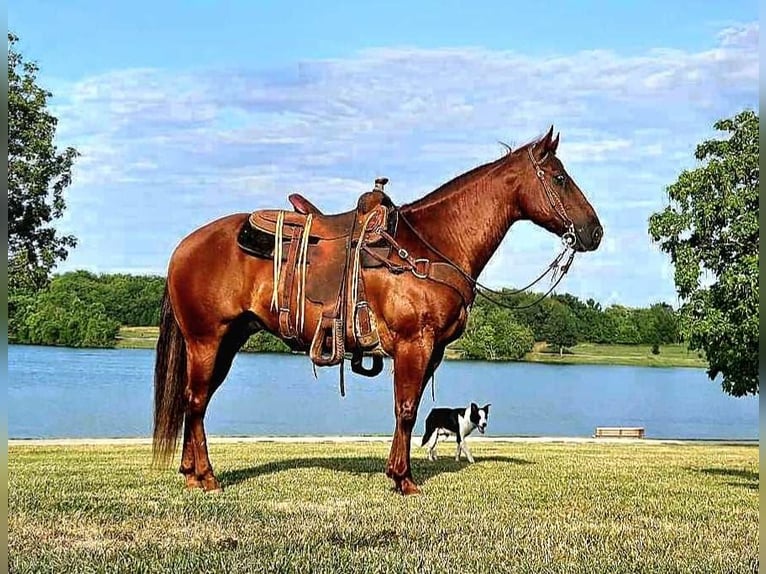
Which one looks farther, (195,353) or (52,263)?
(52,263)

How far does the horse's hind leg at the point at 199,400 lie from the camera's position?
7.09 metres

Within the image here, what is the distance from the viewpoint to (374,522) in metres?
5.70

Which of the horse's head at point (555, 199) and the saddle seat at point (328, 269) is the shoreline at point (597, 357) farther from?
the horse's head at point (555, 199)

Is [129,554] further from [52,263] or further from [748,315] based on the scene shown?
[52,263]

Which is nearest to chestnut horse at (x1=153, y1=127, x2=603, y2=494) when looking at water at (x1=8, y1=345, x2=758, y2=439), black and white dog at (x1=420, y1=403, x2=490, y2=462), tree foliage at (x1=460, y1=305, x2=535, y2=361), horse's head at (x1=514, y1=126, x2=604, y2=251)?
horse's head at (x1=514, y1=126, x2=604, y2=251)

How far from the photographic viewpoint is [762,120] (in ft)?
6.77

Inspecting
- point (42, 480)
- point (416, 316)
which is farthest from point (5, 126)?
point (42, 480)

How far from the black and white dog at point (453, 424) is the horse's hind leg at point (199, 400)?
3.34 m

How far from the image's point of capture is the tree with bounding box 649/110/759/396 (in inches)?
597

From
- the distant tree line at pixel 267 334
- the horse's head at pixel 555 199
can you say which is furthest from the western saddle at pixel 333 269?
the distant tree line at pixel 267 334

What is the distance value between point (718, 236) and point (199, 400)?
12.2m

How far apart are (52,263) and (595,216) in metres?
15.1

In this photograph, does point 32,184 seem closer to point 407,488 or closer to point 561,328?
point 407,488

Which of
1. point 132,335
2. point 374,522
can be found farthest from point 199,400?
point 132,335
